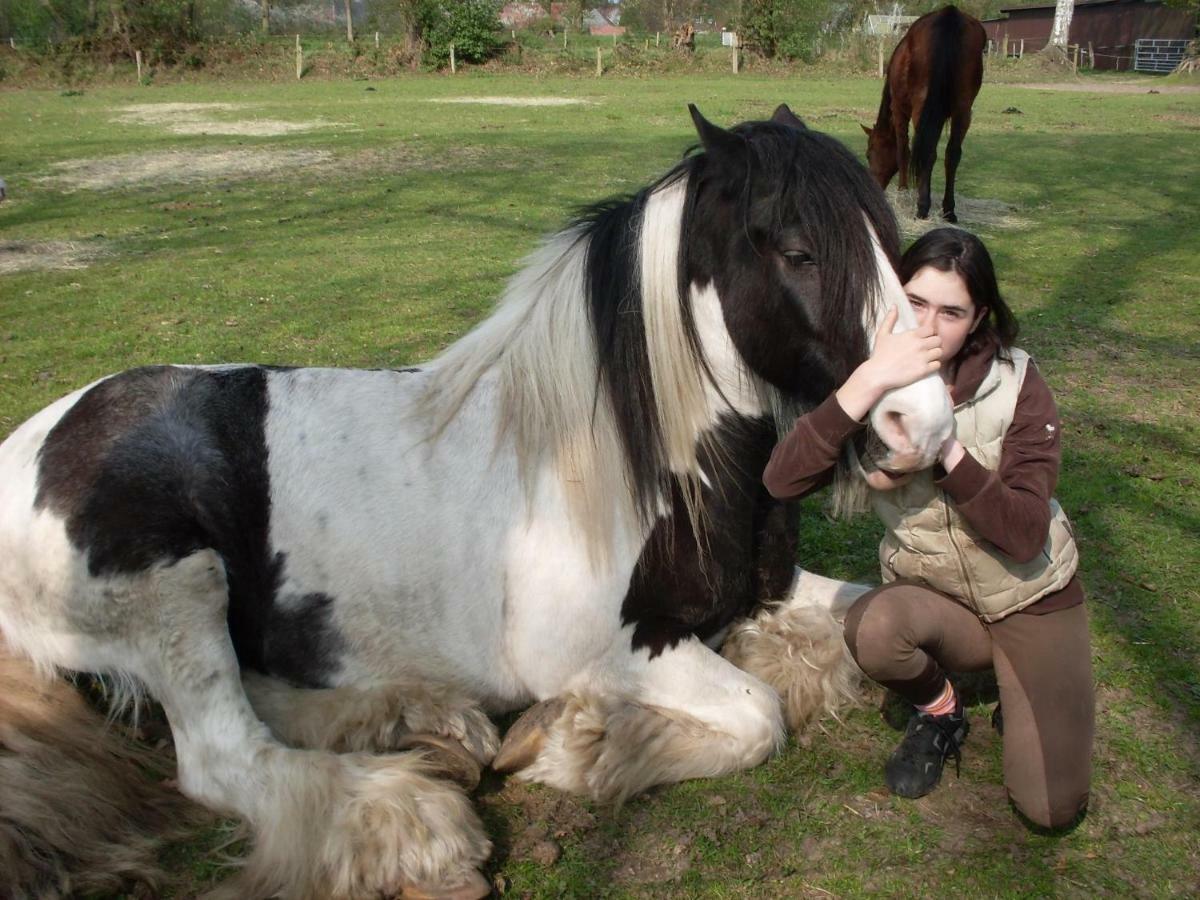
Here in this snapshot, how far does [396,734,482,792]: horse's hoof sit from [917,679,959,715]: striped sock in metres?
1.26

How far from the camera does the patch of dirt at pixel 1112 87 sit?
29.5m

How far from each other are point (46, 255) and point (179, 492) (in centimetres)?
797

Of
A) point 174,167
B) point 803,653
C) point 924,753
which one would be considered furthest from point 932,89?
point 174,167

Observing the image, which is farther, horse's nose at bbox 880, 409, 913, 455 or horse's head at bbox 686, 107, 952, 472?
horse's head at bbox 686, 107, 952, 472

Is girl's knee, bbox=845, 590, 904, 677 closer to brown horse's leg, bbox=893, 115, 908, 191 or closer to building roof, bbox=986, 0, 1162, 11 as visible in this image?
brown horse's leg, bbox=893, 115, 908, 191

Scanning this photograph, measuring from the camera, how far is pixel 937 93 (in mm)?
10258

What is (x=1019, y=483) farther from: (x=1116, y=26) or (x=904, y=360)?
(x=1116, y=26)

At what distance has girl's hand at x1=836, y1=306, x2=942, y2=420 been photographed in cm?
202

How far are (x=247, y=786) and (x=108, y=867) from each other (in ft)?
1.15

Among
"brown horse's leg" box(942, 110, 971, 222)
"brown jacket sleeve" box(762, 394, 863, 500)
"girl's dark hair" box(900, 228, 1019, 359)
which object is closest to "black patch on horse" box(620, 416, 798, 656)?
"brown jacket sleeve" box(762, 394, 863, 500)

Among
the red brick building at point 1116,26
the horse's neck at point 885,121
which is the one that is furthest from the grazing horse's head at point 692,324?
the red brick building at point 1116,26

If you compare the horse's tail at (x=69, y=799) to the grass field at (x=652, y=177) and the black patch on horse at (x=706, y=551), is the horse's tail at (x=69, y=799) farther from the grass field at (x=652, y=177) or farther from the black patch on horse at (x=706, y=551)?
the black patch on horse at (x=706, y=551)

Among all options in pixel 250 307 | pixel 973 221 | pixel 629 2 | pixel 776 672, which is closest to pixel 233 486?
pixel 776 672

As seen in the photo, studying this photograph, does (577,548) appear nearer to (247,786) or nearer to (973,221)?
(247,786)
